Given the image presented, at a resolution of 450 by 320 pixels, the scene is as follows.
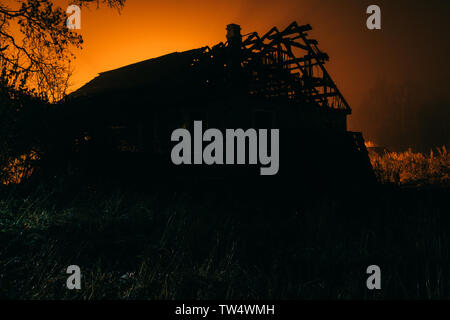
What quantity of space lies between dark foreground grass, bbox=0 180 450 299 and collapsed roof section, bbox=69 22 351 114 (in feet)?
23.9

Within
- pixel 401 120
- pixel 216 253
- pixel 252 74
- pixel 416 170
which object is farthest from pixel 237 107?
pixel 401 120

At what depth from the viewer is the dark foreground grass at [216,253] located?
3590 mm

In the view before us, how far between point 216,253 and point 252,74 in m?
11.2

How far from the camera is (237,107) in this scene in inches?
551

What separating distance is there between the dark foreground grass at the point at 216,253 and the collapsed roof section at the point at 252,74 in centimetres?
729

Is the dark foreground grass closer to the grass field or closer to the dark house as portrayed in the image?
the grass field

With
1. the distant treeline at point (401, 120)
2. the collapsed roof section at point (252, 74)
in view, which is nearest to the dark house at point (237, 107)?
the collapsed roof section at point (252, 74)

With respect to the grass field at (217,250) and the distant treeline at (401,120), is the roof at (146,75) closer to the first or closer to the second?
the grass field at (217,250)

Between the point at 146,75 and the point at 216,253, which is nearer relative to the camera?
the point at 216,253

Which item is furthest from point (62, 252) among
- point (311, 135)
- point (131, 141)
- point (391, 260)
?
point (131, 141)

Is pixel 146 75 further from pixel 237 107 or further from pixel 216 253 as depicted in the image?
pixel 216 253

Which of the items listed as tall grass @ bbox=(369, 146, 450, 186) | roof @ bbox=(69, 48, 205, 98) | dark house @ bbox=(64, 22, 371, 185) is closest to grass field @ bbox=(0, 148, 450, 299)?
dark house @ bbox=(64, 22, 371, 185)

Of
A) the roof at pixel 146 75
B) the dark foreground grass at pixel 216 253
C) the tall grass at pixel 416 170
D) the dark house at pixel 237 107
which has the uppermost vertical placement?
the roof at pixel 146 75

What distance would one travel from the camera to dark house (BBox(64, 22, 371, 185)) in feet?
34.3
